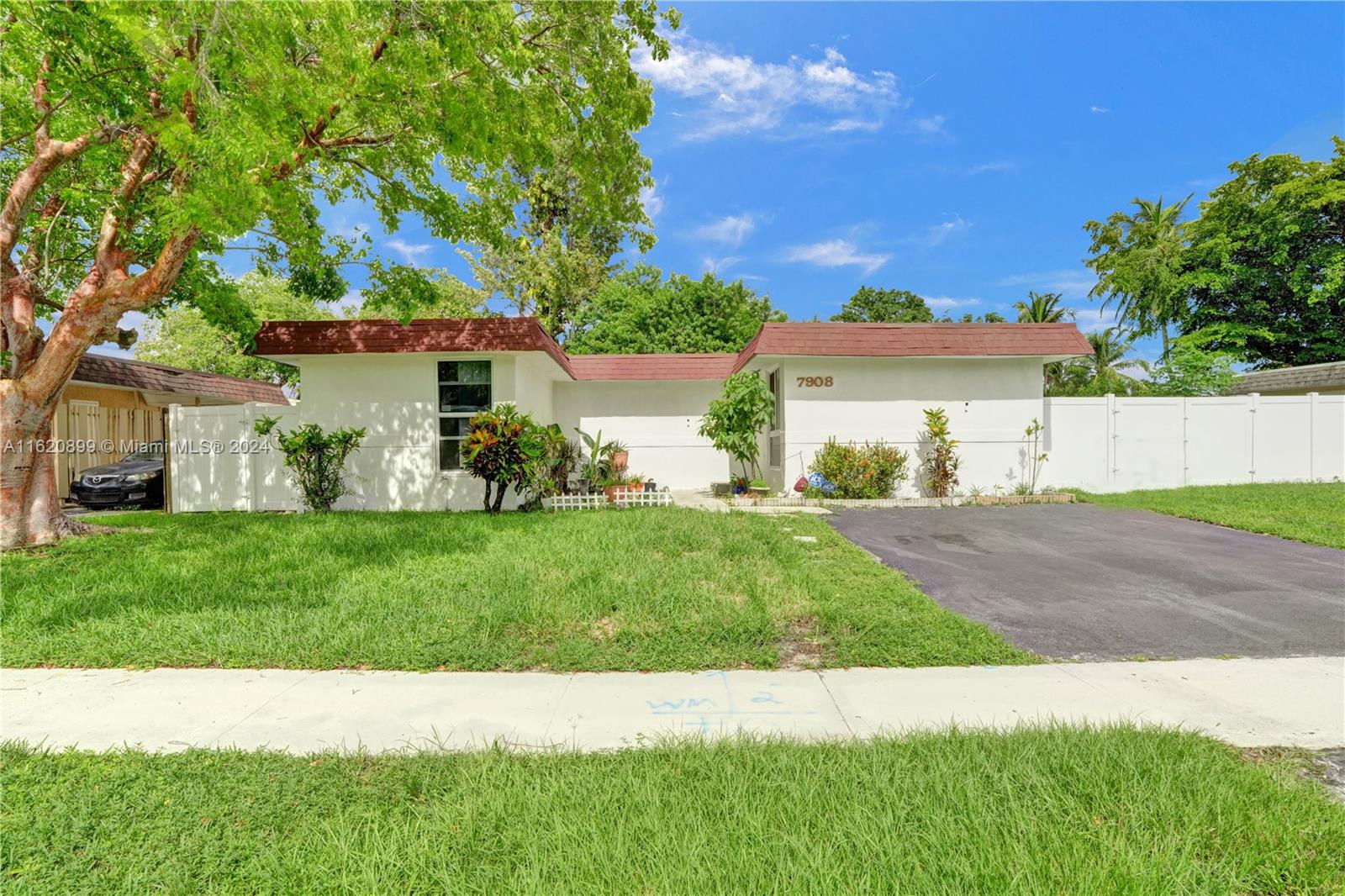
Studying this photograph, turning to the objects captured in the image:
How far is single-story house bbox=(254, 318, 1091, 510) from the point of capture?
10.6 meters

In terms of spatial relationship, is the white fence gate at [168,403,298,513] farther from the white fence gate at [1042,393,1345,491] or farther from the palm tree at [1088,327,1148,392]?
the palm tree at [1088,327,1148,392]

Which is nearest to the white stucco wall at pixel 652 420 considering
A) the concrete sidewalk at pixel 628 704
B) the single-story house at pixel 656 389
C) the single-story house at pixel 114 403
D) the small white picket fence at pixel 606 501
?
the single-story house at pixel 656 389

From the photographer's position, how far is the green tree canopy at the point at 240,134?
20.2 feet

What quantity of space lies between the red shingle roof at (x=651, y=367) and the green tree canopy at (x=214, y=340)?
17.8 m

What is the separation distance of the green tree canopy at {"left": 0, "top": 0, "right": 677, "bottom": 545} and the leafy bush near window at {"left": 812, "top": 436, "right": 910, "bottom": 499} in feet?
20.5

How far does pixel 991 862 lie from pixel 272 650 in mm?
4443

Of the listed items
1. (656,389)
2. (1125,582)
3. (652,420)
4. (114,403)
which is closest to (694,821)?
(1125,582)

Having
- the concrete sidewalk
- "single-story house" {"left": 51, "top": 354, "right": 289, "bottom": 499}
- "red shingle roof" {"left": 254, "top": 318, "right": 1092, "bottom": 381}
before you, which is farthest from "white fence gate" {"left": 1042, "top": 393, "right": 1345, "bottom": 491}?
"single-story house" {"left": 51, "top": 354, "right": 289, "bottom": 499}

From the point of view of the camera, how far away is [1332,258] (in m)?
22.4

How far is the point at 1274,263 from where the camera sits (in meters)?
23.8

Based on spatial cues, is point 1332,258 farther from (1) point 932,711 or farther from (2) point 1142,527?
(1) point 932,711

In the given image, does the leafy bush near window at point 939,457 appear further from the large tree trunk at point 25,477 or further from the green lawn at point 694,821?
the large tree trunk at point 25,477

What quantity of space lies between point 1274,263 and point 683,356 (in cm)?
2578

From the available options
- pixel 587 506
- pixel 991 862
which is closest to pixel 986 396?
pixel 587 506
